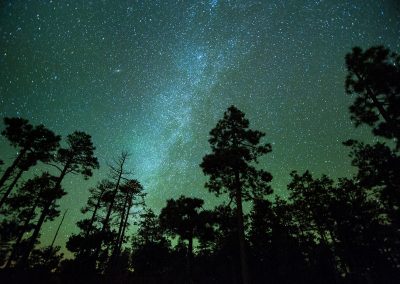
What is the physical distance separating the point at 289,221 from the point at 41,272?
30209mm

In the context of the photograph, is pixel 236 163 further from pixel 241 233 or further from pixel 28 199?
pixel 28 199

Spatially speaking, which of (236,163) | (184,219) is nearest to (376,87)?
(236,163)

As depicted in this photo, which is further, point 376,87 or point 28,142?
point 28,142

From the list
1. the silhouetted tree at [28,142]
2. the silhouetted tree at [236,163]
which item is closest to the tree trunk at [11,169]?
the silhouetted tree at [28,142]

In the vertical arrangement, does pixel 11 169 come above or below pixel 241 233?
above

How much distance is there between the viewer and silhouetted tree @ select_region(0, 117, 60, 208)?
21750 mm

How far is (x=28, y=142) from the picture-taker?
22141 millimetres

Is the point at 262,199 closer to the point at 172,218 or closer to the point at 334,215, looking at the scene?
the point at 172,218

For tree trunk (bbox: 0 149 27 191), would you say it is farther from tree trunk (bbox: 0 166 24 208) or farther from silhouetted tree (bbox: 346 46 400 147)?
silhouetted tree (bbox: 346 46 400 147)

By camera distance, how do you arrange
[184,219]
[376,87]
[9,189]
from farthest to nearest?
[184,219], [9,189], [376,87]

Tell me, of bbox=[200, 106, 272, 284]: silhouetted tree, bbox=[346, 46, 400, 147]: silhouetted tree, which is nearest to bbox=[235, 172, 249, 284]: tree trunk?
bbox=[200, 106, 272, 284]: silhouetted tree

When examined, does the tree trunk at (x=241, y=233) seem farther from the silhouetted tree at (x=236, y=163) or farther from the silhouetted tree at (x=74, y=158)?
the silhouetted tree at (x=74, y=158)

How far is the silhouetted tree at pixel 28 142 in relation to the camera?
71.4 feet

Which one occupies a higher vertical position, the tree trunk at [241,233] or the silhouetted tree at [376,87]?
the silhouetted tree at [376,87]
